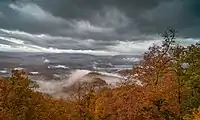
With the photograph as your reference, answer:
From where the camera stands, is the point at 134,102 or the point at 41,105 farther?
the point at 41,105

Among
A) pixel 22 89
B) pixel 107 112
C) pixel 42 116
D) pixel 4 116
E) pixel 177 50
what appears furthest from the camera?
pixel 107 112

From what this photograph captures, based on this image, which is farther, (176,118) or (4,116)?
(176,118)

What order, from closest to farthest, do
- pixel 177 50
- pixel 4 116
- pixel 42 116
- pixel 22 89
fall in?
1. pixel 4 116
2. pixel 22 89
3. pixel 177 50
4. pixel 42 116

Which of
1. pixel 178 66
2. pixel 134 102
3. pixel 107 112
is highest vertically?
pixel 178 66

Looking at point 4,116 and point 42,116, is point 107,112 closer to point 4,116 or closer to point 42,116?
point 42,116

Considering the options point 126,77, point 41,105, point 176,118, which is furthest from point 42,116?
point 176,118

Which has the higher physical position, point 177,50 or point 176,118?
point 177,50

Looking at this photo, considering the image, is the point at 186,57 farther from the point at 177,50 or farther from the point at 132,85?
the point at 132,85

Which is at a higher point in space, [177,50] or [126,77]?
[177,50]

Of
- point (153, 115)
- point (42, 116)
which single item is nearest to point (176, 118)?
point (153, 115)
